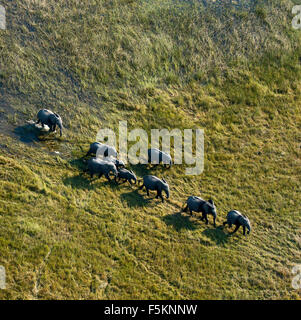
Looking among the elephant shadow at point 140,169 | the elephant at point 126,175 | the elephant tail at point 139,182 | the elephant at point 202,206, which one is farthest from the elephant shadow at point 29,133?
the elephant at point 202,206

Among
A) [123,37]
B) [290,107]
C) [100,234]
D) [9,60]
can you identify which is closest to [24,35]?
[9,60]

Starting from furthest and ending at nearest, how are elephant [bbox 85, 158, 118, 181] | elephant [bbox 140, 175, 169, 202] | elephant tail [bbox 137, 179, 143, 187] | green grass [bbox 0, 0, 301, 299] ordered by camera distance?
elephant tail [bbox 137, 179, 143, 187]
elephant [bbox 140, 175, 169, 202]
elephant [bbox 85, 158, 118, 181]
green grass [bbox 0, 0, 301, 299]

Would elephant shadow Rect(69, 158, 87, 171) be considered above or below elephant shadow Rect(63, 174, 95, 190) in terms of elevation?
above

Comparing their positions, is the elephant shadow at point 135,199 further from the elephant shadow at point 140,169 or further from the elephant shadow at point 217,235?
the elephant shadow at point 217,235

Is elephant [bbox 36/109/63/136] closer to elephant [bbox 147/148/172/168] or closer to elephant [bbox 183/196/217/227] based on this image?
elephant [bbox 147/148/172/168]

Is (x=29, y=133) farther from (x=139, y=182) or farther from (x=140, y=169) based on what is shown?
(x=139, y=182)

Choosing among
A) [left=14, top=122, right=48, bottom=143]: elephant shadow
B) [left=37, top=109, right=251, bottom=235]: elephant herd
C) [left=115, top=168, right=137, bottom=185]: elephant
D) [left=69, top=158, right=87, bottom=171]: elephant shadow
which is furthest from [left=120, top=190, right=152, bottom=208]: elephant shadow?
[left=14, top=122, right=48, bottom=143]: elephant shadow
